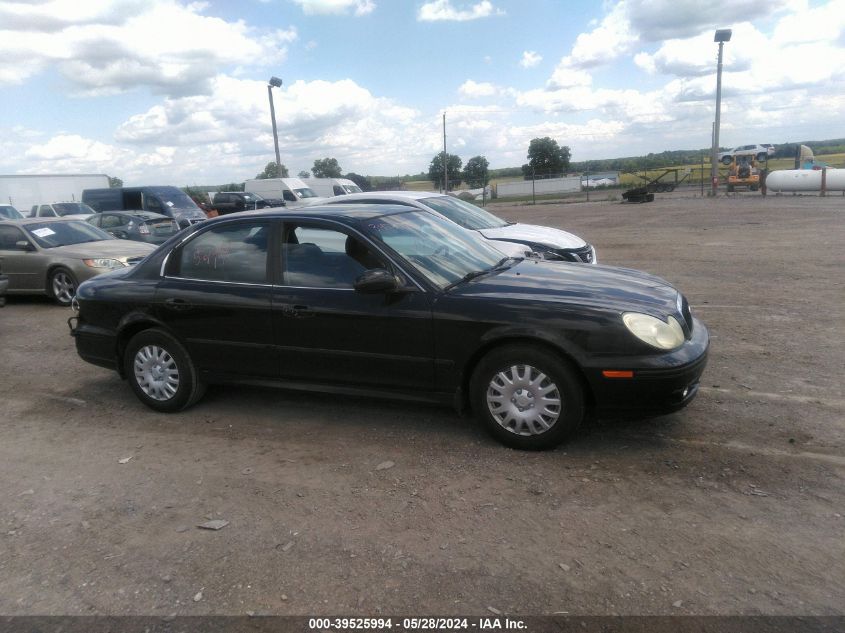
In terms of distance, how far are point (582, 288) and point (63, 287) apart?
30.5 ft

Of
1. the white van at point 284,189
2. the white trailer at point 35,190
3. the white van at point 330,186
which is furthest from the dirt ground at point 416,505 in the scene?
the white trailer at point 35,190

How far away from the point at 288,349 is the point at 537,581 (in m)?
2.58

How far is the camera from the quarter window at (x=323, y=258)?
463 cm

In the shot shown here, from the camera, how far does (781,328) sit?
7090mm

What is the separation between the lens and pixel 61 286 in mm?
10625

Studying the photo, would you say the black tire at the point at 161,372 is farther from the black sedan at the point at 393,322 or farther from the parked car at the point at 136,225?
the parked car at the point at 136,225

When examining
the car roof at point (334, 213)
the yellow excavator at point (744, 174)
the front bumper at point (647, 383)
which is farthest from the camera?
the yellow excavator at point (744, 174)

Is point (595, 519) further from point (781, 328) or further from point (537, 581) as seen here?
point (781, 328)

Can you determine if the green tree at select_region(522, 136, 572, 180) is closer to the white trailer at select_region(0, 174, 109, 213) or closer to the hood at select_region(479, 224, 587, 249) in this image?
the white trailer at select_region(0, 174, 109, 213)

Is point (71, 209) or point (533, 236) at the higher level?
point (71, 209)

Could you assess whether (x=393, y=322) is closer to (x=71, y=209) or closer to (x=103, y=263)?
(x=103, y=263)

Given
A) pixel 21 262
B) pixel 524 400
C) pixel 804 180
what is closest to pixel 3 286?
pixel 21 262

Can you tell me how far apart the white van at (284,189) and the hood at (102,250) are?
676 inches

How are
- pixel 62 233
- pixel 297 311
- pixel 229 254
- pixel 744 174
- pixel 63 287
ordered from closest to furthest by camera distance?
pixel 297 311 < pixel 229 254 < pixel 63 287 < pixel 62 233 < pixel 744 174
